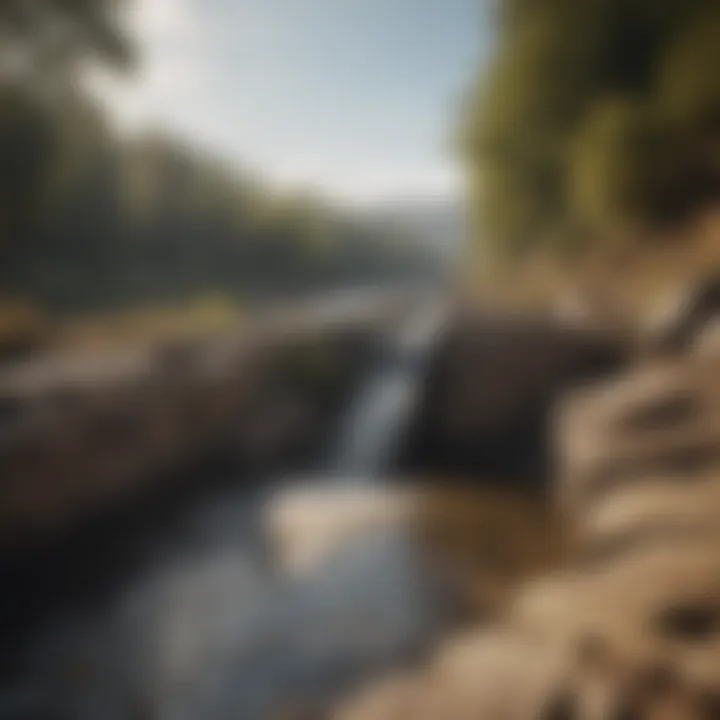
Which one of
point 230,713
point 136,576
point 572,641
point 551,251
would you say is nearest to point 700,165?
A: point 551,251

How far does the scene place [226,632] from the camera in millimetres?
3199

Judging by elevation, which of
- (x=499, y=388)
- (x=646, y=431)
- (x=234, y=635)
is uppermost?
(x=499, y=388)

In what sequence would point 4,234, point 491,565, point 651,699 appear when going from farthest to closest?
point 4,234
point 491,565
point 651,699

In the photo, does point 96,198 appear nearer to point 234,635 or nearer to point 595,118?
point 234,635

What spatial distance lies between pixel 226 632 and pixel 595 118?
374cm

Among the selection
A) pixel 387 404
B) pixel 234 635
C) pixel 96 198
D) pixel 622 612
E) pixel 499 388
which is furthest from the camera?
pixel 387 404

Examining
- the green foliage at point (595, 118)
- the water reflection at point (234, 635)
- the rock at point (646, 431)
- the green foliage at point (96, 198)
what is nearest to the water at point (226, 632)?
the water reflection at point (234, 635)

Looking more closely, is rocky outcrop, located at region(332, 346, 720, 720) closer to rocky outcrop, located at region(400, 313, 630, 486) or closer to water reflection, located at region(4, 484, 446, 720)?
water reflection, located at region(4, 484, 446, 720)

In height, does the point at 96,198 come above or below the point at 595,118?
above

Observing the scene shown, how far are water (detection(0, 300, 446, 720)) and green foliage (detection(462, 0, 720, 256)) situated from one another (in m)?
2.46

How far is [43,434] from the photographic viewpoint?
4.05m

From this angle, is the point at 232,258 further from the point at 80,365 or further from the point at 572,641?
the point at 572,641

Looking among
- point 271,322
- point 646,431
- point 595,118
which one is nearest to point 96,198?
point 271,322

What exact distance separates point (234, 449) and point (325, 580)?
216 cm
